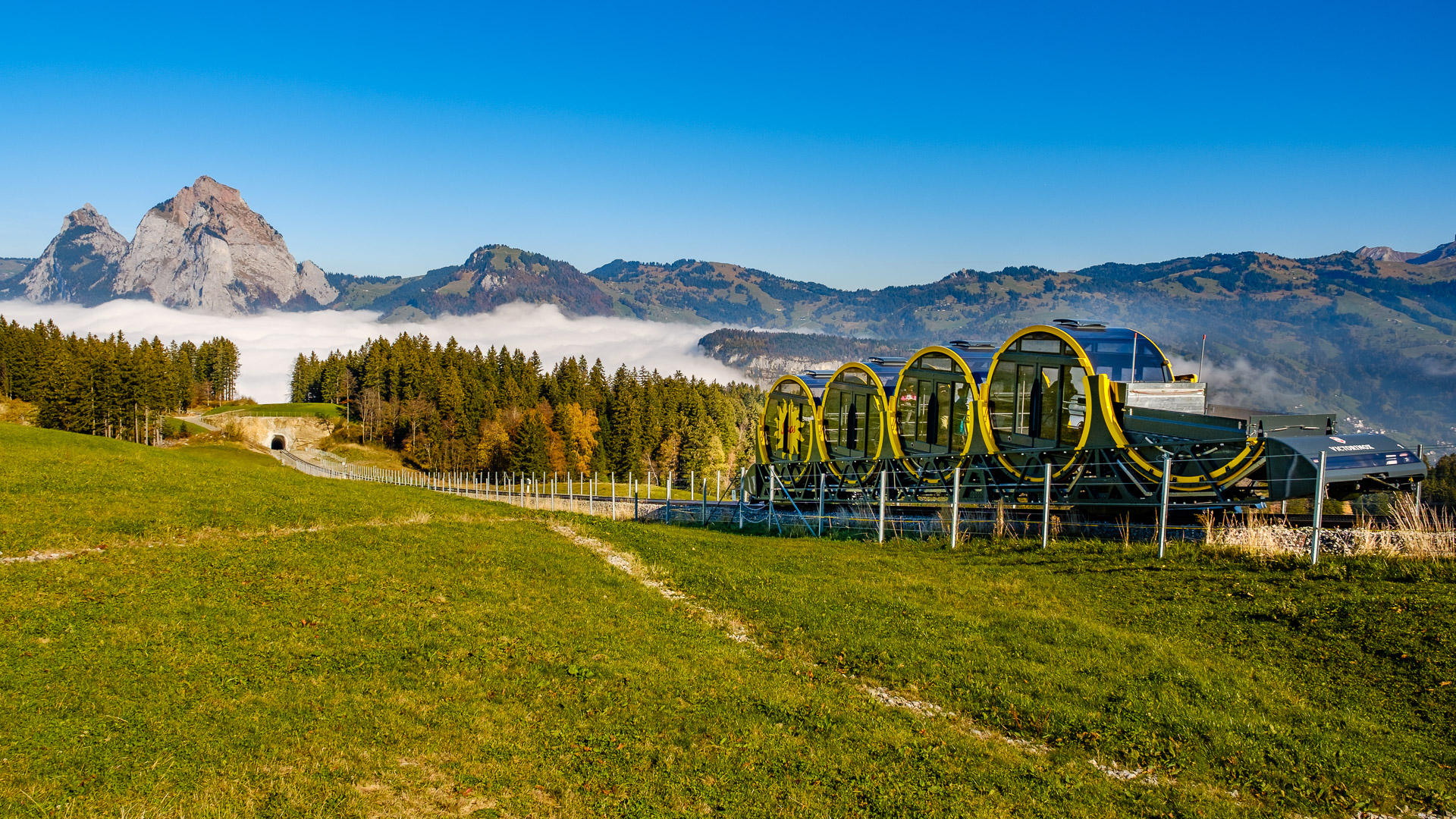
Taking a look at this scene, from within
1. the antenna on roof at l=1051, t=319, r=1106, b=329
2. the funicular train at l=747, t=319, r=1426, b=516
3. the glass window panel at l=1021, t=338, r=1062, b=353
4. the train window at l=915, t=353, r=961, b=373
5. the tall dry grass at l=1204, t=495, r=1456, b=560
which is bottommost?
the tall dry grass at l=1204, t=495, r=1456, b=560

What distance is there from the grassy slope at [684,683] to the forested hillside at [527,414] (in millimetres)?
73192

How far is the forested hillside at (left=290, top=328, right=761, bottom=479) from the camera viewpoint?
94375 mm

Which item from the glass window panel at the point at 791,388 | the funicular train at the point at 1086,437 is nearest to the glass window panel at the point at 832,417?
the funicular train at the point at 1086,437

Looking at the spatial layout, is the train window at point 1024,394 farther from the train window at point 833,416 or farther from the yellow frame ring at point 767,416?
the yellow frame ring at point 767,416

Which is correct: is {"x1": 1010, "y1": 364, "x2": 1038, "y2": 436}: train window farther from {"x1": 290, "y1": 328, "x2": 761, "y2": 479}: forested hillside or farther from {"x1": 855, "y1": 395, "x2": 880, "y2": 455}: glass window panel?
{"x1": 290, "y1": 328, "x2": 761, "y2": 479}: forested hillside

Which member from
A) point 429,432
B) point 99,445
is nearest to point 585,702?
point 99,445

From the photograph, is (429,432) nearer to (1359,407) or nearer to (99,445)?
(99,445)

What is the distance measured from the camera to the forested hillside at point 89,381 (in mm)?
78625

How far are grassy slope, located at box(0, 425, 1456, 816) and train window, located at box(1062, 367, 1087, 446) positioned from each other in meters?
4.71

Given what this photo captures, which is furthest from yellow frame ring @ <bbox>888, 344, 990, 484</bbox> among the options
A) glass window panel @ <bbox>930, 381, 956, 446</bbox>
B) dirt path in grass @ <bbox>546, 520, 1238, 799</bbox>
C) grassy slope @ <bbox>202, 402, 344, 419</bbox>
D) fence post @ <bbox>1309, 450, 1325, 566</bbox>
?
grassy slope @ <bbox>202, 402, 344, 419</bbox>

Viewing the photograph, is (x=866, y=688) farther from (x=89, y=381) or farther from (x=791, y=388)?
(x=89, y=381)

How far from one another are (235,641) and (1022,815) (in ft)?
30.0

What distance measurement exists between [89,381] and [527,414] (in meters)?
44.6

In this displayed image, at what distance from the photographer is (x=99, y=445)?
109ft
